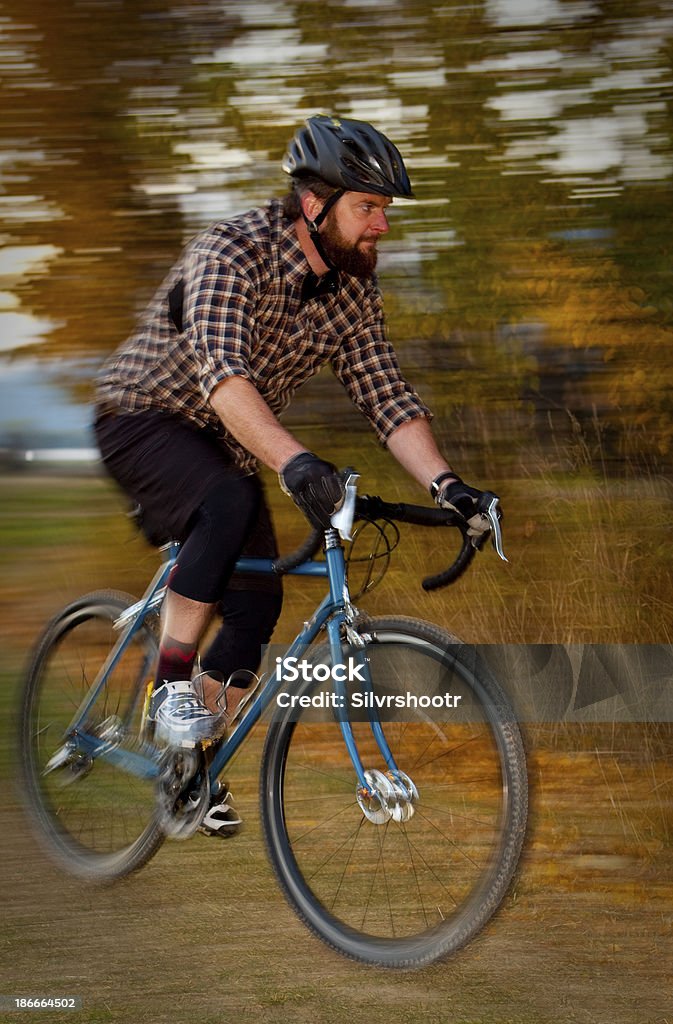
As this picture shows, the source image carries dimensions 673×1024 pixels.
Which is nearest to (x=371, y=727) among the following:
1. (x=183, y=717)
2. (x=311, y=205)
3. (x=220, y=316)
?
(x=183, y=717)

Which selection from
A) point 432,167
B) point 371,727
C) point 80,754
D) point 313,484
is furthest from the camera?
point 80,754

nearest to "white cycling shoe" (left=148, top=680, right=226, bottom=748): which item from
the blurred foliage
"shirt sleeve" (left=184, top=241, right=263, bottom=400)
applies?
"shirt sleeve" (left=184, top=241, right=263, bottom=400)

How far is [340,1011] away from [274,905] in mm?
357

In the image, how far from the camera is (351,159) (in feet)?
8.46

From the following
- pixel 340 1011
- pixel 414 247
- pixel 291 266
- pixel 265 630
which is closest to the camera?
pixel 340 1011

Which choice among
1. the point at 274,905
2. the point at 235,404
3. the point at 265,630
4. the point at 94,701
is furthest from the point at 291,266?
the point at 274,905

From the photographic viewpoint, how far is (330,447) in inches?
126

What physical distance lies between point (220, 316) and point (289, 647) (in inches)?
30.8

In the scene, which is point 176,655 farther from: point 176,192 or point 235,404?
point 176,192

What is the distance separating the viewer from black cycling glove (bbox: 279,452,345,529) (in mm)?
2359

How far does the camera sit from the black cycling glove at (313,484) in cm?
236

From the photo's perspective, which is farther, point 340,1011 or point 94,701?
point 94,701

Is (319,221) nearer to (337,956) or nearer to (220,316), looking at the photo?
(220,316)

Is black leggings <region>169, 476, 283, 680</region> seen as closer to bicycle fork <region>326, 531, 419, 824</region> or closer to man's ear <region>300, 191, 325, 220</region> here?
bicycle fork <region>326, 531, 419, 824</region>
